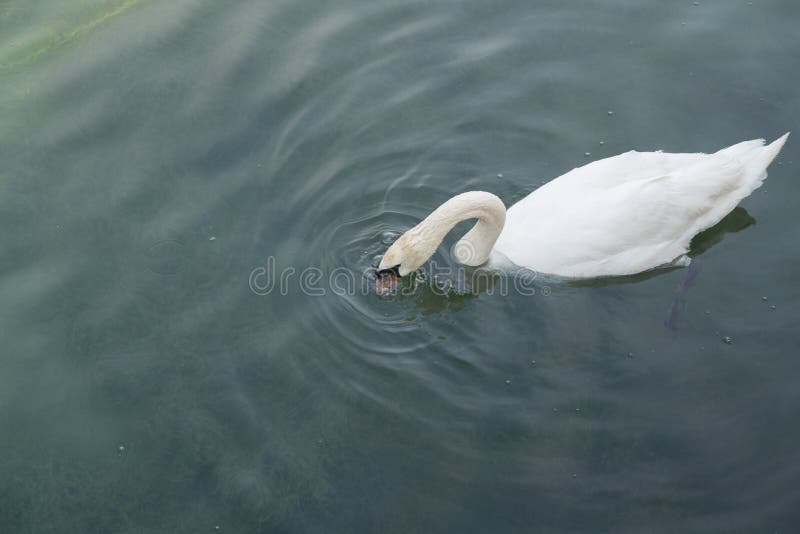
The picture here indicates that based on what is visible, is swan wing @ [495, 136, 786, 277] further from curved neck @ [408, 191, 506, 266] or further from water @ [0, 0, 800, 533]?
water @ [0, 0, 800, 533]

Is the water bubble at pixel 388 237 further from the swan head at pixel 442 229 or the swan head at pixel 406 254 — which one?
the swan head at pixel 406 254

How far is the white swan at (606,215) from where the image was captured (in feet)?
27.5

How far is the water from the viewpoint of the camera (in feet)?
24.5

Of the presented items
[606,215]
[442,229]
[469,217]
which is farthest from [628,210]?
[442,229]

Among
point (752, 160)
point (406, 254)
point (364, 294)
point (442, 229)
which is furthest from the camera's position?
point (752, 160)

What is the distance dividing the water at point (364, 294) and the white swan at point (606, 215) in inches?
15.5

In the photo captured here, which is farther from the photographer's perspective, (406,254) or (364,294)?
(364,294)

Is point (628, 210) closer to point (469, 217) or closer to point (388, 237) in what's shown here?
point (469, 217)

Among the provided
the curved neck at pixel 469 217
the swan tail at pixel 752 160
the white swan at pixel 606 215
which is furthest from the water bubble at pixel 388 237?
the swan tail at pixel 752 160

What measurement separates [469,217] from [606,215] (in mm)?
1346

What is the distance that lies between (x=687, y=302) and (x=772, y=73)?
12.6 feet

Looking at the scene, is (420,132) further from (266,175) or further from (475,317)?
(475,317)

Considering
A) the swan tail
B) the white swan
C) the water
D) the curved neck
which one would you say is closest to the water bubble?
the water

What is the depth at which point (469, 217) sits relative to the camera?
841 cm
